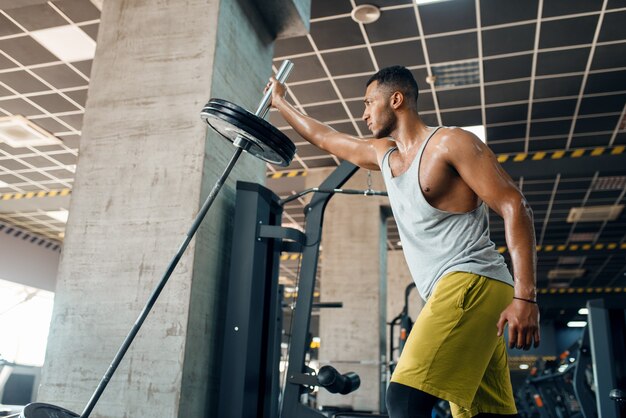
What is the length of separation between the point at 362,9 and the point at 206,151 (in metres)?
3.17

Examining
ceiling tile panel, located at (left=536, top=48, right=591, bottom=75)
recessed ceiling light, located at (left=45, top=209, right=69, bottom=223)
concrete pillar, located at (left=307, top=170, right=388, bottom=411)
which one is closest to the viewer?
ceiling tile panel, located at (left=536, top=48, right=591, bottom=75)

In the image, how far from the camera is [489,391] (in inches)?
69.8

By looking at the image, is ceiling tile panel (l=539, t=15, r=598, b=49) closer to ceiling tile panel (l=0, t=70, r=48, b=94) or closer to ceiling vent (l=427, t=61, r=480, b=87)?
ceiling vent (l=427, t=61, r=480, b=87)

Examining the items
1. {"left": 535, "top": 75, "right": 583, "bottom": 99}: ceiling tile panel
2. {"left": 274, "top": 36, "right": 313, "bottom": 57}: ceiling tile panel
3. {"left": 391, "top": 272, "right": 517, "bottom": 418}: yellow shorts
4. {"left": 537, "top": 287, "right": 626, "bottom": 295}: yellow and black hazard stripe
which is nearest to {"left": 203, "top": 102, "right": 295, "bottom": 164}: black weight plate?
{"left": 391, "top": 272, "right": 517, "bottom": 418}: yellow shorts

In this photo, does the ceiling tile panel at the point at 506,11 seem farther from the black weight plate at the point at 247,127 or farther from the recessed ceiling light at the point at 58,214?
the recessed ceiling light at the point at 58,214

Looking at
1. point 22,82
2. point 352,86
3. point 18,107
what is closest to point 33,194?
point 18,107

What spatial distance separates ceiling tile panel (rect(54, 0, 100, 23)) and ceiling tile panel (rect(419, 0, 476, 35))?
314 cm

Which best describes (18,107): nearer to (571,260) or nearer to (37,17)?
(37,17)

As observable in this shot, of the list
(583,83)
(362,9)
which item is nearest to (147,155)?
(362,9)

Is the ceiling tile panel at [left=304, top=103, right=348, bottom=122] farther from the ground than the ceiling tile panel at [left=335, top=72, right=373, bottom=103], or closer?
closer

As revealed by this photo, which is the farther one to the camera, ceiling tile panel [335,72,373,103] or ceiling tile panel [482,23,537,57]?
ceiling tile panel [335,72,373,103]

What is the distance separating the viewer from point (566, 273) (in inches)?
605

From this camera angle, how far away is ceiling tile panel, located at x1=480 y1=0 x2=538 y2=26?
17.2 ft

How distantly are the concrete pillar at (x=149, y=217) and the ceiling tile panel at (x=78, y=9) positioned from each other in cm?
242
